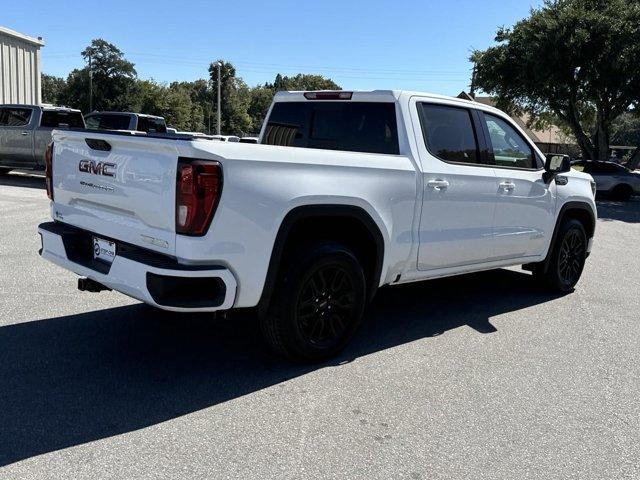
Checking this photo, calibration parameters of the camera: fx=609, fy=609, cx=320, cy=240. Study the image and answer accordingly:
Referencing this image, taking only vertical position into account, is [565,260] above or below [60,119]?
below

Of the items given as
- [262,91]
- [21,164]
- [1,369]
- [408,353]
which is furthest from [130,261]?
[262,91]

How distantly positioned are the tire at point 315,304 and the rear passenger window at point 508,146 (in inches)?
84.8

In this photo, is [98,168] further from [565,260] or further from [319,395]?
[565,260]

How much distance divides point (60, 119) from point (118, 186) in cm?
1424

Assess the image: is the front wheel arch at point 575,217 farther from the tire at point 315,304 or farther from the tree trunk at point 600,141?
the tree trunk at point 600,141

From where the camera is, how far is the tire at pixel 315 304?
157 inches

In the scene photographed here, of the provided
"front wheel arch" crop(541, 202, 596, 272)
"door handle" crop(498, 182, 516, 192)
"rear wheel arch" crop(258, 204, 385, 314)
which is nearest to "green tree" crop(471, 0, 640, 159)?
"front wheel arch" crop(541, 202, 596, 272)

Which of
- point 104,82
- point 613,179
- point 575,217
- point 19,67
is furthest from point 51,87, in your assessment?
point 575,217

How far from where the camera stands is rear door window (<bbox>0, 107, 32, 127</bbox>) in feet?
53.3

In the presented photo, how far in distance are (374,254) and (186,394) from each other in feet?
5.57

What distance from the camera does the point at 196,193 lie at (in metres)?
3.43

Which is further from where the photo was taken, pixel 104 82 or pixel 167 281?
pixel 104 82

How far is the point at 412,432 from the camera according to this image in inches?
135

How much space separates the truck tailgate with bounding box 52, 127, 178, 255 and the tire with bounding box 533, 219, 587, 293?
14.7 ft
